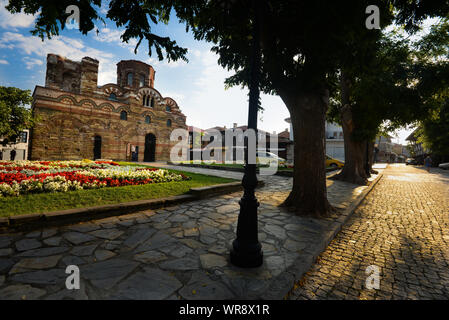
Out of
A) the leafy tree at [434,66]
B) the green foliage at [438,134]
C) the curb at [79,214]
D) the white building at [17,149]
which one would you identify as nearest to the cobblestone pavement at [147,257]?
the curb at [79,214]

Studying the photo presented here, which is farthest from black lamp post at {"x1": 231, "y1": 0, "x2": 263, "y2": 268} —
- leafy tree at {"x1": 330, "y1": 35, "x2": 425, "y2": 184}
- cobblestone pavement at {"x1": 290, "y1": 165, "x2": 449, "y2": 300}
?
leafy tree at {"x1": 330, "y1": 35, "x2": 425, "y2": 184}

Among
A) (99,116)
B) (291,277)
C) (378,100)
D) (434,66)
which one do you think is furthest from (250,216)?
(99,116)

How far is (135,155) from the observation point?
25.3 meters

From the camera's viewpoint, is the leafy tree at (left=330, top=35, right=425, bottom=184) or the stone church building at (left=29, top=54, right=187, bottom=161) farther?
the stone church building at (left=29, top=54, right=187, bottom=161)

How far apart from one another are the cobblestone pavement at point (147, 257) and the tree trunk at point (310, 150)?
81 cm

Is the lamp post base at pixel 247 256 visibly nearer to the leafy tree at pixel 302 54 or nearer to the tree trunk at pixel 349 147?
the leafy tree at pixel 302 54

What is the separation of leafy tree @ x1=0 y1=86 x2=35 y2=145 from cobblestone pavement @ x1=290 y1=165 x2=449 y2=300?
22.0 m

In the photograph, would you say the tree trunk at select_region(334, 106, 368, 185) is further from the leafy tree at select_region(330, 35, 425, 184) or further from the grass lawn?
the grass lawn

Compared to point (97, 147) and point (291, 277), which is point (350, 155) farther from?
point (97, 147)

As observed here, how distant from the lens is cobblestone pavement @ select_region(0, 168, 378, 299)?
2008 mm

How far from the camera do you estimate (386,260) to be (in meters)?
3.00

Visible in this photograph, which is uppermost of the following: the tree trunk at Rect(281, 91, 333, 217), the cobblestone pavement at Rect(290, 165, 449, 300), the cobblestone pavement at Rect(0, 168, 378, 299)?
the tree trunk at Rect(281, 91, 333, 217)

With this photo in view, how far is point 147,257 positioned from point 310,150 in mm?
4427
